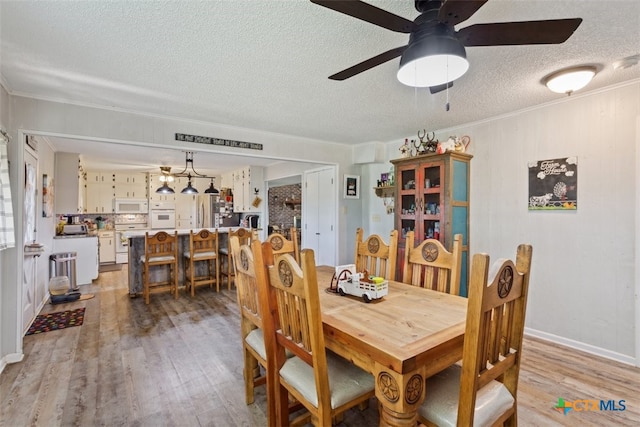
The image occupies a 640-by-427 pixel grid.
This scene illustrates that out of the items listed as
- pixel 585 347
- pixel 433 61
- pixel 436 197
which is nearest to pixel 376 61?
pixel 433 61

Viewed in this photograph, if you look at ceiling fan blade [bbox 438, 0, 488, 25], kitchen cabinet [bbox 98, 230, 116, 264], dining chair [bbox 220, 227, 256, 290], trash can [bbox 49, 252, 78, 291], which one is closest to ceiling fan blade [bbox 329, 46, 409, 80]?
ceiling fan blade [bbox 438, 0, 488, 25]

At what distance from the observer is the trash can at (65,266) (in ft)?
14.6

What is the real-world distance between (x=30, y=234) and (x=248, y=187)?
3.97 metres

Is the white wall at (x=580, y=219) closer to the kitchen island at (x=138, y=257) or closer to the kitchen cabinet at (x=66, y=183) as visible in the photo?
the kitchen island at (x=138, y=257)

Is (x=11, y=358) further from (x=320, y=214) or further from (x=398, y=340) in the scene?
(x=320, y=214)

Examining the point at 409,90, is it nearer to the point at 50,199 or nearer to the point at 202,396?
the point at 202,396

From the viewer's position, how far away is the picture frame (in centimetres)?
474

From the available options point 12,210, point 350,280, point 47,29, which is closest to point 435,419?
point 350,280

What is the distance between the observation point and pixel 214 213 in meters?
7.96

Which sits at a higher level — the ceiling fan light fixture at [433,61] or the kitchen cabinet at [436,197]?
the ceiling fan light fixture at [433,61]

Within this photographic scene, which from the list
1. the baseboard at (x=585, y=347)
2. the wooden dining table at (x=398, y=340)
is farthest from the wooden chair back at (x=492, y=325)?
the baseboard at (x=585, y=347)

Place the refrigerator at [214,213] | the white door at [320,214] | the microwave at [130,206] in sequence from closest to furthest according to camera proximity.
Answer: the white door at [320,214] < the microwave at [130,206] < the refrigerator at [214,213]

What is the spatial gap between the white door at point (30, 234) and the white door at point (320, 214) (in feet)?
11.1

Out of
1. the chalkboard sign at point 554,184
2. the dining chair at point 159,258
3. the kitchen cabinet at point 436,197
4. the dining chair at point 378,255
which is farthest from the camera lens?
the dining chair at point 159,258
